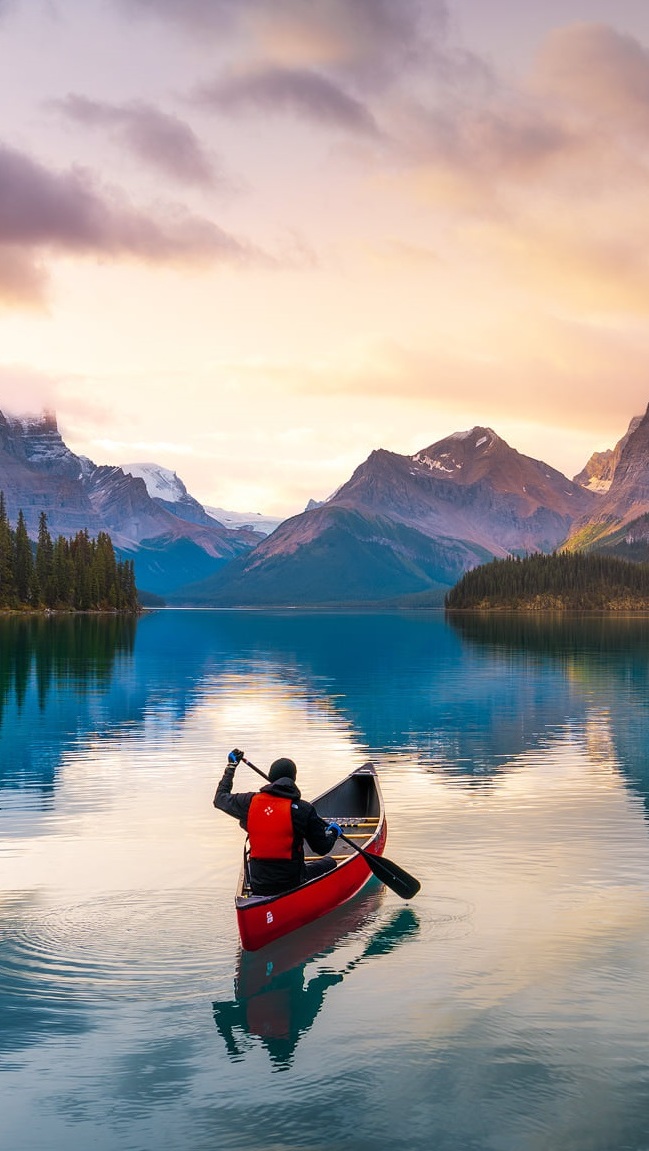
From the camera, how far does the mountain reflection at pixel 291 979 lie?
1948 cm

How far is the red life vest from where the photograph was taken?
951 inches

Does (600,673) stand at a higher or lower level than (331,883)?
lower

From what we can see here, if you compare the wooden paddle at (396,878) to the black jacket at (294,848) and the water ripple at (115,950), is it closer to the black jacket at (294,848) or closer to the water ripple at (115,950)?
the black jacket at (294,848)

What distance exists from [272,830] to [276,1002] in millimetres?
4078

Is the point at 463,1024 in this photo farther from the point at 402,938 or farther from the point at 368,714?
the point at 368,714

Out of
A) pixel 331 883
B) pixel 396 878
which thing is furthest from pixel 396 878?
pixel 331 883

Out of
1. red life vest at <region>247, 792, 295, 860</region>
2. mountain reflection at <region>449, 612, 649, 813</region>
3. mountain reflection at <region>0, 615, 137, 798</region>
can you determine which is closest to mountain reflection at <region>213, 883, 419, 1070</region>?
red life vest at <region>247, 792, 295, 860</region>

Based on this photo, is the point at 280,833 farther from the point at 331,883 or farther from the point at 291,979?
the point at 291,979

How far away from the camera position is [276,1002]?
21141mm

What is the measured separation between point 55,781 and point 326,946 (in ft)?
78.6

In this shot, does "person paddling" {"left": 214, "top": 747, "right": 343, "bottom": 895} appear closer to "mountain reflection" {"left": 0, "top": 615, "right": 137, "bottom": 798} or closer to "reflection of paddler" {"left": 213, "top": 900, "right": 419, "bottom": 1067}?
"reflection of paddler" {"left": 213, "top": 900, "right": 419, "bottom": 1067}

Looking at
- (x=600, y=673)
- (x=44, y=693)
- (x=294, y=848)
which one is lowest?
(x=600, y=673)

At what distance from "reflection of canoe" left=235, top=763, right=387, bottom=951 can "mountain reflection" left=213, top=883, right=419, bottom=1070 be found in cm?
37

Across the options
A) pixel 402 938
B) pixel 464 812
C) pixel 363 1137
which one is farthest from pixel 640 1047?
pixel 464 812
